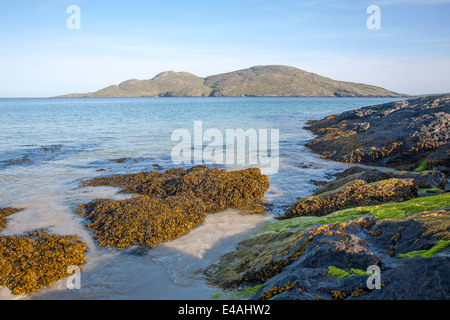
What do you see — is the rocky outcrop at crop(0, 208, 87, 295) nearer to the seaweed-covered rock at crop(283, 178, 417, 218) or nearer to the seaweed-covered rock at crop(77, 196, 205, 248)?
the seaweed-covered rock at crop(77, 196, 205, 248)

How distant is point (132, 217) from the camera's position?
8.43 m

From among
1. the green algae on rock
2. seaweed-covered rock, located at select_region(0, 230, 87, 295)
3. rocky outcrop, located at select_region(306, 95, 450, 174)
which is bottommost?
seaweed-covered rock, located at select_region(0, 230, 87, 295)

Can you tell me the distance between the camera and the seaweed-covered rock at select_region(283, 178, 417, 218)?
29.1 ft

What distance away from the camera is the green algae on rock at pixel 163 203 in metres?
7.98

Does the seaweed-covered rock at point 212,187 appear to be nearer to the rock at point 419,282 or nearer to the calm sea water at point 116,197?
the calm sea water at point 116,197

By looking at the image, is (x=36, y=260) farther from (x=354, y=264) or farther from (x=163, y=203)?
(x=354, y=264)

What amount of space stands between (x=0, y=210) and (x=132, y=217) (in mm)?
5139

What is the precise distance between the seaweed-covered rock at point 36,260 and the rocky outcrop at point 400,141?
43.2 feet

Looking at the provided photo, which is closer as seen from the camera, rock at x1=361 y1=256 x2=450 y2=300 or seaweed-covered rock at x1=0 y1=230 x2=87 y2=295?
rock at x1=361 y1=256 x2=450 y2=300

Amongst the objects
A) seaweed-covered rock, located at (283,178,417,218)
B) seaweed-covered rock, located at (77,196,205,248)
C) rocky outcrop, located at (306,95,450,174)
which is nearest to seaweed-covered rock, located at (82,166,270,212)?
seaweed-covered rock, located at (77,196,205,248)

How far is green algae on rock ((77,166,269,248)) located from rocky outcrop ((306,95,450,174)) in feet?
26.7

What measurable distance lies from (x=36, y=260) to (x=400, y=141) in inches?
706

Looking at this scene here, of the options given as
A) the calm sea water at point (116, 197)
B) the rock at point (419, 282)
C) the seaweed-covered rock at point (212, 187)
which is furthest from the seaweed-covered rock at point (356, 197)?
the rock at point (419, 282)
